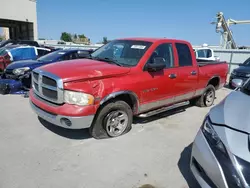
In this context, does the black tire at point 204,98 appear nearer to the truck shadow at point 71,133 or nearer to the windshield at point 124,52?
the windshield at point 124,52

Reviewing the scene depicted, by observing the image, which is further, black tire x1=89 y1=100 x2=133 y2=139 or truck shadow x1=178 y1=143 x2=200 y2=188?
black tire x1=89 y1=100 x2=133 y2=139

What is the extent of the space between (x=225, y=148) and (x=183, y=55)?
362cm

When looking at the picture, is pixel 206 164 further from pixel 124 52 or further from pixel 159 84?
pixel 124 52

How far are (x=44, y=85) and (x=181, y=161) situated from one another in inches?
106

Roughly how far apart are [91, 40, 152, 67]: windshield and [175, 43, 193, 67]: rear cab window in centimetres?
95

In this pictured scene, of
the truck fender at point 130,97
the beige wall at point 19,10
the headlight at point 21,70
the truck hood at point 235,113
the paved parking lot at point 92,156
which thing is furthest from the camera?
the beige wall at point 19,10

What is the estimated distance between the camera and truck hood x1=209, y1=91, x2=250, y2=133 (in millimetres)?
2266

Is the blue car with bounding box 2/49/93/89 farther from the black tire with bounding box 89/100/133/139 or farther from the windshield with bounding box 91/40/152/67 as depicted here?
the black tire with bounding box 89/100/133/139

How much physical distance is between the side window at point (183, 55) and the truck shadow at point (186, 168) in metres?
2.11

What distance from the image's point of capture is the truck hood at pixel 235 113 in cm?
227

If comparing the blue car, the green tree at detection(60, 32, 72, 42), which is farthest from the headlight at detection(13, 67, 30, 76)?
the green tree at detection(60, 32, 72, 42)

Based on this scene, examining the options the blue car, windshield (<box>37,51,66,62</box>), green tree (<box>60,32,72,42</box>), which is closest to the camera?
the blue car

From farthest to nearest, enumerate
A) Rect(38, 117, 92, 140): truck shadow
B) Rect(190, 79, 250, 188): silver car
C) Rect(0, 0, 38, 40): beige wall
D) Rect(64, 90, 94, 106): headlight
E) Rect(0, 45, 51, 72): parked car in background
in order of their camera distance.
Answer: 1. Rect(0, 0, 38, 40): beige wall
2. Rect(0, 45, 51, 72): parked car in background
3. Rect(38, 117, 92, 140): truck shadow
4. Rect(64, 90, 94, 106): headlight
5. Rect(190, 79, 250, 188): silver car

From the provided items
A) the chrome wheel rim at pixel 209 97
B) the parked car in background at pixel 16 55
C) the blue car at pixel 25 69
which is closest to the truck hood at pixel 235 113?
the chrome wheel rim at pixel 209 97
